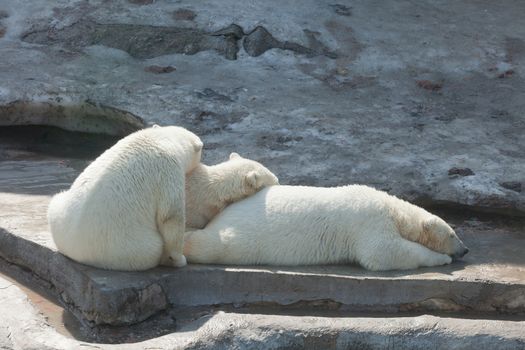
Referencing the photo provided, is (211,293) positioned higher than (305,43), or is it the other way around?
(305,43)

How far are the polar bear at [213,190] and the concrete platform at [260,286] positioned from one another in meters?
0.54

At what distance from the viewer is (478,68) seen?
1106cm

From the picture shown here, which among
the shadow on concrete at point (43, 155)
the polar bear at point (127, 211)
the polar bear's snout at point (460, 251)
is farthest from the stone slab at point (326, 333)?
the shadow on concrete at point (43, 155)

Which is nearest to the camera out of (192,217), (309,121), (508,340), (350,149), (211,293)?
(508,340)

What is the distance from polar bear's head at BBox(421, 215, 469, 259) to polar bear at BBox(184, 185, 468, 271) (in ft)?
0.27

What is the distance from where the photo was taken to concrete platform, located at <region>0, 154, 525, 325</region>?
5828 mm

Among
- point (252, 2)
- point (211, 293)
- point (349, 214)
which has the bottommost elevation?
point (211, 293)

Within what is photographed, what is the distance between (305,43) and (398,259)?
5455 mm

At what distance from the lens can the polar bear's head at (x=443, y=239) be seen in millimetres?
6688

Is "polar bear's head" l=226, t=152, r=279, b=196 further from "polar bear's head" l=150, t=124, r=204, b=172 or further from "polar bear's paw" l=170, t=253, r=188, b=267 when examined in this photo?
"polar bear's paw" l=170, t=253, r=188, b=267

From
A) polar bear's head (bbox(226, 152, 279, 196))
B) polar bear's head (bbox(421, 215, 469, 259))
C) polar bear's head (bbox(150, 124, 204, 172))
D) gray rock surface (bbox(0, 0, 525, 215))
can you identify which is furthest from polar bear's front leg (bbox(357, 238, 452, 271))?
gray rock surface (bbox(0, 0, 525, 215))

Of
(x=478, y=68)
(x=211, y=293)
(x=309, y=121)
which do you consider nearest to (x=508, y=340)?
(x=211, y=293)

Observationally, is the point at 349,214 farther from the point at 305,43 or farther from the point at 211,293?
the point at 305,43

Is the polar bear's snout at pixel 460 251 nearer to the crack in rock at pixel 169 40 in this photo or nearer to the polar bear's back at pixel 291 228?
the polar bear's back at pixel 291 228
